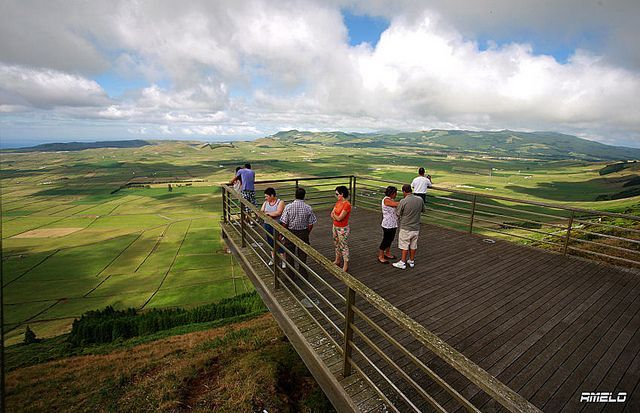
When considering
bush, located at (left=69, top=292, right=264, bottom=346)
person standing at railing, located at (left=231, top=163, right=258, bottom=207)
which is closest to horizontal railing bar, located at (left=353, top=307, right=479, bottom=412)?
person standing at railing, located at (left=231, top=163, right=258, bottom=207)

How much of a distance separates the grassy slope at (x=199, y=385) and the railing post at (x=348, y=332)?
4.87 metres

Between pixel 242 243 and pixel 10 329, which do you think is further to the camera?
pixel 10 329

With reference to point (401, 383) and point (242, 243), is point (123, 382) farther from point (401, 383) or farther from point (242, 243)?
point (401, 383)

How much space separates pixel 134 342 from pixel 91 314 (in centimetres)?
1107

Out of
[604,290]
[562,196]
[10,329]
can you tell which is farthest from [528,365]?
[562,196]

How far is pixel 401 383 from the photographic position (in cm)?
380

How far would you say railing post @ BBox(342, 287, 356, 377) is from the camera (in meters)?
3.30

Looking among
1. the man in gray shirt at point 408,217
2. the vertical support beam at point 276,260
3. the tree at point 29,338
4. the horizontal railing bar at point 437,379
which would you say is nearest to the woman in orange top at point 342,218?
the man in gray shirt at point 408,217

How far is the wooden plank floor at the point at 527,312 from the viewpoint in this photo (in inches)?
154

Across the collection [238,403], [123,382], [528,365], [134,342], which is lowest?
[134,342]

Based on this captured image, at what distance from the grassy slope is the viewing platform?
13.5 ft

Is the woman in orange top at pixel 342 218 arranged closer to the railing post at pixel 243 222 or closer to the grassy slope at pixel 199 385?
the railing post at pixel 243 222

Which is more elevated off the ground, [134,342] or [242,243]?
[242,243]

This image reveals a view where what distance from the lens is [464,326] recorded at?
16.1 ft
